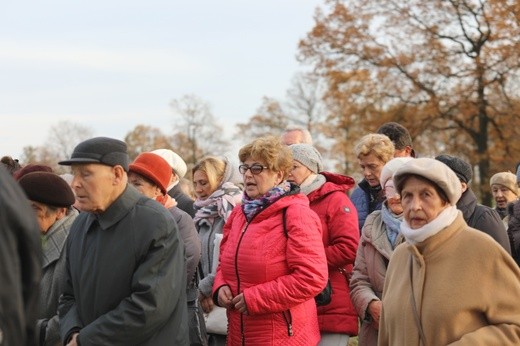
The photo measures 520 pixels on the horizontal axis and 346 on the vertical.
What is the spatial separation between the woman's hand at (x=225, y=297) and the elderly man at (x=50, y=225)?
101 centimetres

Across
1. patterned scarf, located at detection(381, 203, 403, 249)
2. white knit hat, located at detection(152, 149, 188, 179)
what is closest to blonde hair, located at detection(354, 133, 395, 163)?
patterned scarf, located at detection(381, 203, 403, 249)

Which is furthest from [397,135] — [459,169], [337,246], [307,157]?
[337,246]

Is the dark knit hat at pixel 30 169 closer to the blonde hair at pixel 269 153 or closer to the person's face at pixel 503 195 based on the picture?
the blonde hair at pixel 269 153

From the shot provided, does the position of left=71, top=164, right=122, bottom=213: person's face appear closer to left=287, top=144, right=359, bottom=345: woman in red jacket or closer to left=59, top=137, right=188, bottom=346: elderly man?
left=59, top=137, right=188, bottom=346: elderly man

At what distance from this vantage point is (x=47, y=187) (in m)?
5.54

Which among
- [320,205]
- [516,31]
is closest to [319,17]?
[516,31]

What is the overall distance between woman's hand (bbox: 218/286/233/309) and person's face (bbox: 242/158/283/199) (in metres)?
0.62

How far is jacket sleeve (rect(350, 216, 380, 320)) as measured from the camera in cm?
559

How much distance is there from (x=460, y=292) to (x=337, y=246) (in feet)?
6.98

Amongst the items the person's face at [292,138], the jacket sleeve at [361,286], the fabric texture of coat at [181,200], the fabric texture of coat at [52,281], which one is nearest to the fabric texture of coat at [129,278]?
the fabric texture of coat at [52,281]

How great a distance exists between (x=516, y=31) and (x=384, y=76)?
470 cm

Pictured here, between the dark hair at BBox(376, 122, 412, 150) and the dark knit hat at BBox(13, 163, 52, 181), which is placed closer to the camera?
the dark knit hat at BBox(13, 163, 52, 181)

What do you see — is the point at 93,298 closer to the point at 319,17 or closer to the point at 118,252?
the point at 118,252

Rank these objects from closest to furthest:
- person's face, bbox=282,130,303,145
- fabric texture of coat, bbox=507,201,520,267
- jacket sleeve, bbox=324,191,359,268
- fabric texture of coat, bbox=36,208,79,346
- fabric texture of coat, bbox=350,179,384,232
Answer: fabric texture of coat, bbox=36,208,79,346
jacket sleeve, bbox=324,191,359,268
fabric texture of coat, bbox=350,179,384,232
fabric texture of coat, bbox=507,201,520,267
person's face, bbox=282,130,303,145
